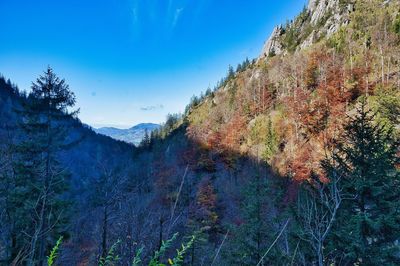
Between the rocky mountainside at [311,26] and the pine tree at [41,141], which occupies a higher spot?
the rocky mountainside at [311,26]

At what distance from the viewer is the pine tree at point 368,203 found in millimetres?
8531

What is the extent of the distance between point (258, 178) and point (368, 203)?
5.08 metres

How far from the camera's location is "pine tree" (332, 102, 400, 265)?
853 cm

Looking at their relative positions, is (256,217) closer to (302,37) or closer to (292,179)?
(292,179)

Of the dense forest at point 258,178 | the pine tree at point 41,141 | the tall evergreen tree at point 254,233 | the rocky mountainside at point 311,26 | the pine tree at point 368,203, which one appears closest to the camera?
the dense forest at point 258,178

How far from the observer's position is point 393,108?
25.3 metres

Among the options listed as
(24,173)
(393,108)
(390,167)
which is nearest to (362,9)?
(393,108)

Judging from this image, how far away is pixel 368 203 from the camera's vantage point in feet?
31.3

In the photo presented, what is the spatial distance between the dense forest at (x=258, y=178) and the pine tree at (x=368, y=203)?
4cm

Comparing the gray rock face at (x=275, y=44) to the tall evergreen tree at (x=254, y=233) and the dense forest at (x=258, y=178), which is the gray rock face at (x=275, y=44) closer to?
the dense forest at (x=258, y=178)

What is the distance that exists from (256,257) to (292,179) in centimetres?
2102

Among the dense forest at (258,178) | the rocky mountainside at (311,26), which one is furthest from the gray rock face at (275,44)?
the dense forest at (258,178)

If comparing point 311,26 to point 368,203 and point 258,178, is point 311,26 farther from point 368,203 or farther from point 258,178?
point 368,203

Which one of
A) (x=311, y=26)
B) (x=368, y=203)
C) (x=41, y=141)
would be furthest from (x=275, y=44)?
(x=368, y=203)
